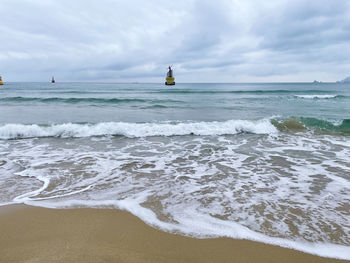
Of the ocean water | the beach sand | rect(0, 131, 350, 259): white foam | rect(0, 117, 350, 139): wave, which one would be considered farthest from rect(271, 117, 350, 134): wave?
the beach sand

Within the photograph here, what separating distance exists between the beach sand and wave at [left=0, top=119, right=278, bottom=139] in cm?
637

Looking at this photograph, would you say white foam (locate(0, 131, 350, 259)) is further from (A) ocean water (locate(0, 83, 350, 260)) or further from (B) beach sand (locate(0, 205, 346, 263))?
(B) beach sand (locate(0, 205, 346, 263))

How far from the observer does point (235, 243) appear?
2.48 meters

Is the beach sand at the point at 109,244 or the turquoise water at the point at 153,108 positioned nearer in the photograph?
the beach sand at the point at 109,244

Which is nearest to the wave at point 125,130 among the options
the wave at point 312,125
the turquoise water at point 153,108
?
the wave at point 312,125

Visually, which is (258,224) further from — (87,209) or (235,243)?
(87,209)

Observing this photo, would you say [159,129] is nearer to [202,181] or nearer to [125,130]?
[125,130]

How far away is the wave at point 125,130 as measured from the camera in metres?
8.75

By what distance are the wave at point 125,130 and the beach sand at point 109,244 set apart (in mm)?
6367

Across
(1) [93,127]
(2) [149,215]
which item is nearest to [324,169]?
(2) [149,215]

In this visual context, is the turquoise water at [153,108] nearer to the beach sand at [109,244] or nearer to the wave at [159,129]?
the wave at [159,129]

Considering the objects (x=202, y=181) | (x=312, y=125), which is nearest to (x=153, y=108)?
(x=312, y=125)

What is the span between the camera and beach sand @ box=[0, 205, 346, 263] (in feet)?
7.29

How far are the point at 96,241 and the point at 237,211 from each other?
1911 millimetres
